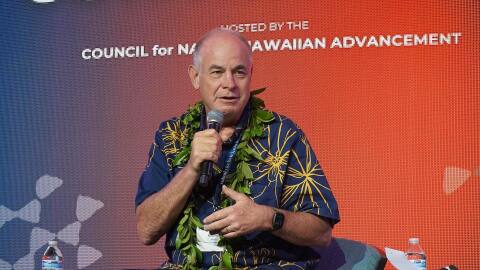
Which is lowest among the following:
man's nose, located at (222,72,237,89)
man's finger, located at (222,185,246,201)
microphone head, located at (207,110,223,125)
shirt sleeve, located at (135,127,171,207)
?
man's finger, located at (222,185,246,201)

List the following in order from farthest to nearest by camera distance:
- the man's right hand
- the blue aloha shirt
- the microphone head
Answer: the blue aloha shirt < the microphone head < the man's right hand

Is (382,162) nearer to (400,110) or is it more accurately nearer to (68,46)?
(400,110)

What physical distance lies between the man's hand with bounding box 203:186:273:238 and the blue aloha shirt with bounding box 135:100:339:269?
0.22 m

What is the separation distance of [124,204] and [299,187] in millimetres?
2256

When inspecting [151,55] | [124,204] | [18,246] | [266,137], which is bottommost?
[18,246]

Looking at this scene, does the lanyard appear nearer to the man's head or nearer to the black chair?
the man's head

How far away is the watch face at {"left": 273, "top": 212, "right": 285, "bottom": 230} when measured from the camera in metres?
2.30

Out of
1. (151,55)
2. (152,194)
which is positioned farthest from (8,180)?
(152,194)

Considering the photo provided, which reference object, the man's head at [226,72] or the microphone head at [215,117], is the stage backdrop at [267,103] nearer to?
the man's head at [226,72]

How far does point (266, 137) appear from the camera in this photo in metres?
2.63

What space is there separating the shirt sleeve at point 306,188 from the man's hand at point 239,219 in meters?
0.26

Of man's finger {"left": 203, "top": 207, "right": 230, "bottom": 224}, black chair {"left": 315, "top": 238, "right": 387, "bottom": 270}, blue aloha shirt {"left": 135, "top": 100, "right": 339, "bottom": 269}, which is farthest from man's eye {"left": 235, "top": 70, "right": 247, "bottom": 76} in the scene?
black chair {"left": 315, "top": 238, "right": 387, "bottom": 270}

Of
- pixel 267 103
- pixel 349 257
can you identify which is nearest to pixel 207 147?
pixel 349 257

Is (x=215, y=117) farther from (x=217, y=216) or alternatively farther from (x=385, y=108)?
(x=385, y=108)
